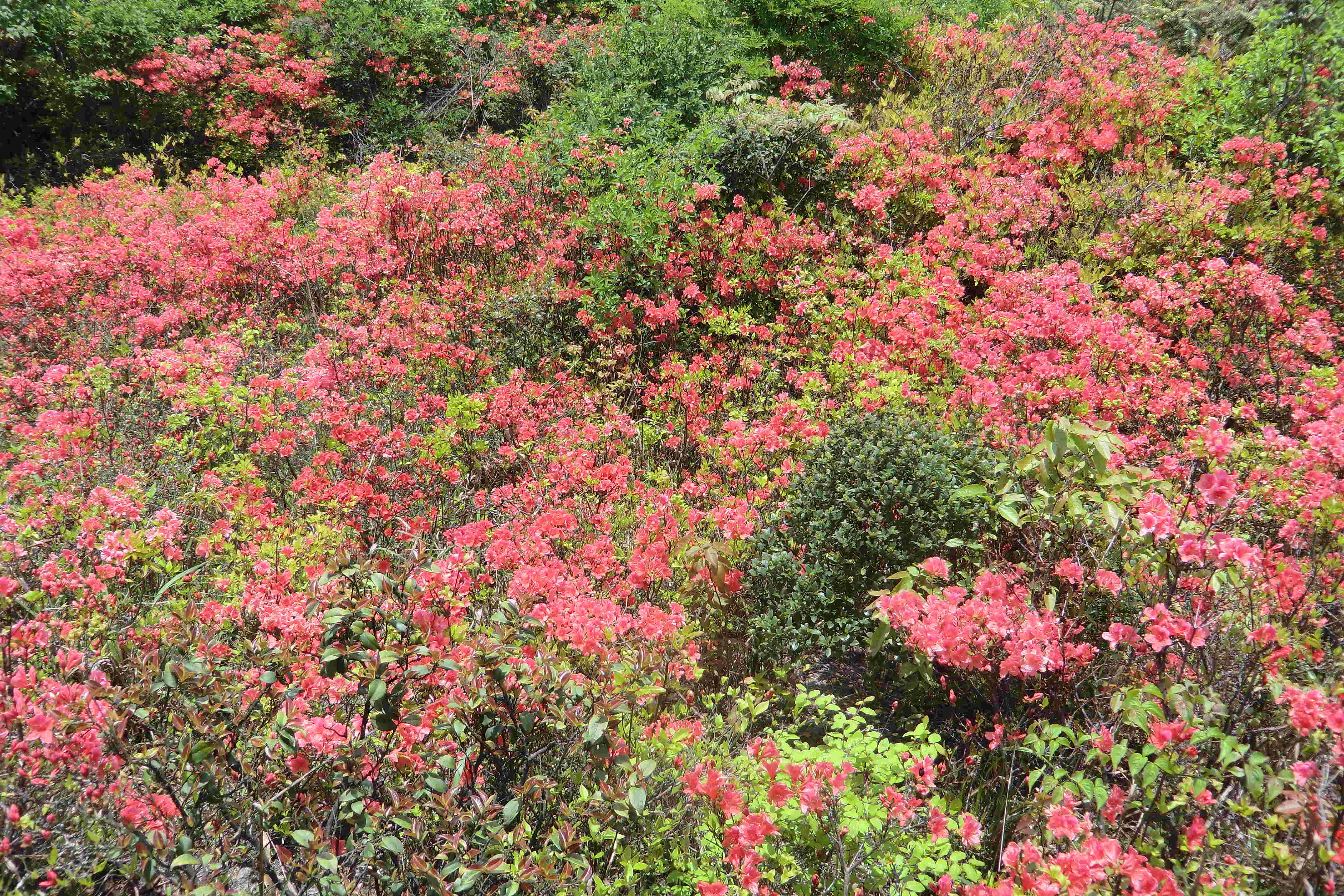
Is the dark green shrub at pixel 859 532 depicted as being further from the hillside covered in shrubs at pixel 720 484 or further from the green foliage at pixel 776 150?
the green foliage at pixel 776 150

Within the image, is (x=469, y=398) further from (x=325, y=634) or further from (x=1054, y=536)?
(x=1054, y=536)

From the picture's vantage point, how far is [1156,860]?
2.39 meters

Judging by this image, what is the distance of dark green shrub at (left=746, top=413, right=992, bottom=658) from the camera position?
3479 millimetres

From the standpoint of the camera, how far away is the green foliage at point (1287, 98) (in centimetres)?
666

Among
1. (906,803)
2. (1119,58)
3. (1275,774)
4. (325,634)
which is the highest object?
(1119,58)

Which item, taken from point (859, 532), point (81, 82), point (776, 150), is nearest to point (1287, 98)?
point (776, 150)

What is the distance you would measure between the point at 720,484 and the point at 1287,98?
7.20 m

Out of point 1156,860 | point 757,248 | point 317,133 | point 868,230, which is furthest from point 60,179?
point 1156,860

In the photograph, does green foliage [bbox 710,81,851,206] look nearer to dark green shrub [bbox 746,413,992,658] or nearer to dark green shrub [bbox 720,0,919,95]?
dark green shrub [bbox 720,0,919,95]

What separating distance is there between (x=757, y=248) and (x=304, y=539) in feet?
14.9

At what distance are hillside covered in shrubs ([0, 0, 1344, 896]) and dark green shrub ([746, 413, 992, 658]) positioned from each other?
3 centimetres

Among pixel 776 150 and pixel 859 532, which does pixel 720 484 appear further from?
pixel 776 150

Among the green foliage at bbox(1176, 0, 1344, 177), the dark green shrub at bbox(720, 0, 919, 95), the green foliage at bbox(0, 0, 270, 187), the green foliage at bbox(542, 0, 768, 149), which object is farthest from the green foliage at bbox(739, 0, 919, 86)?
the green foliage at bbox(0, 0, 270, 187)

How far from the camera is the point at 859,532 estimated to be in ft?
11.5
